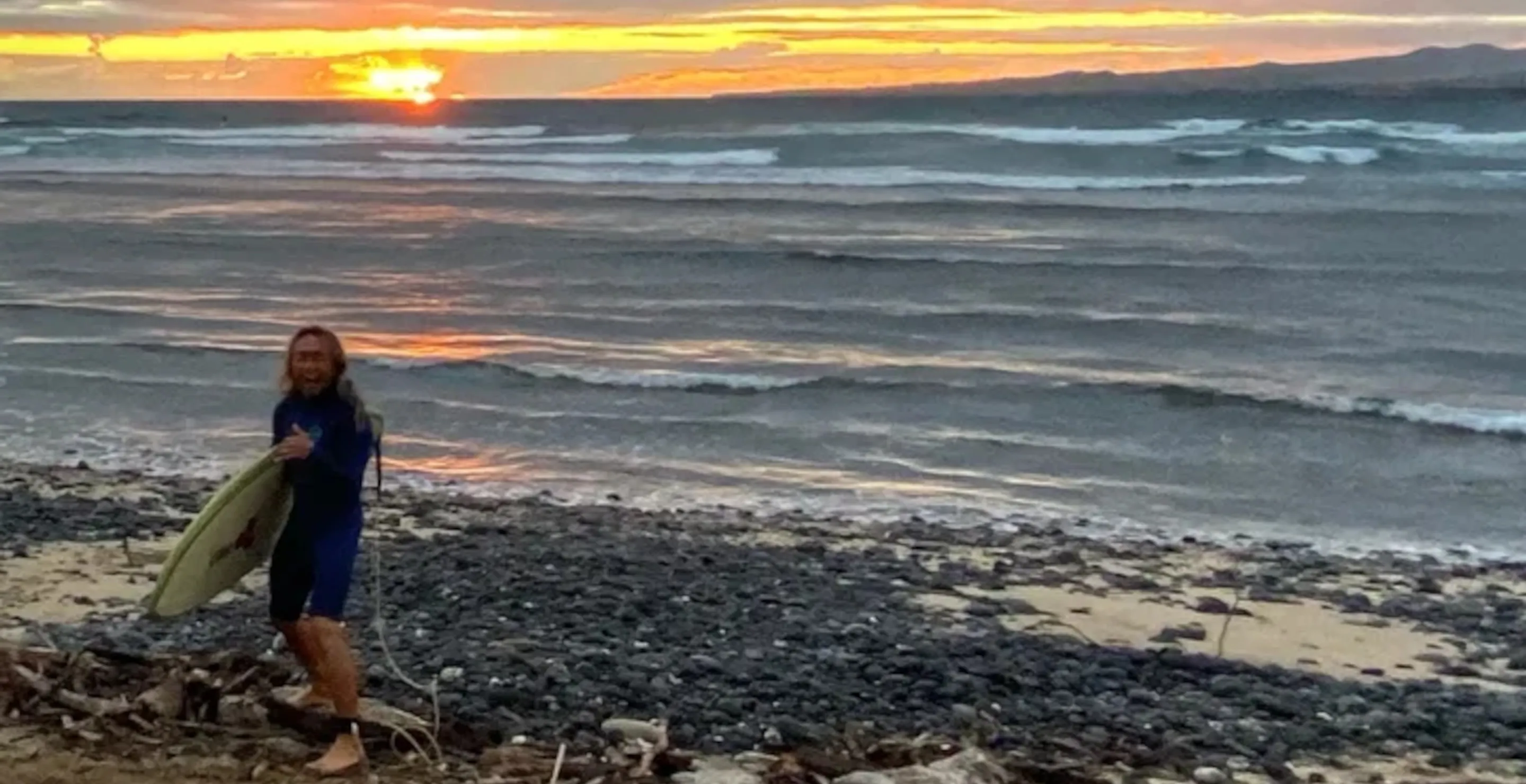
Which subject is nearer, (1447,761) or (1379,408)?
(1447,761)

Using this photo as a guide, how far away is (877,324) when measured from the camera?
21.7 m

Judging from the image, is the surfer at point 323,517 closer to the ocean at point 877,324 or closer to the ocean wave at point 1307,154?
the ocean at point 877,324

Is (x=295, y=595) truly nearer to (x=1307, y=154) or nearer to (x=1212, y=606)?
(x=1212, y=606)

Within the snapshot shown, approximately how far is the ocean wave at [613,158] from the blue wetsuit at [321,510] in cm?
4412

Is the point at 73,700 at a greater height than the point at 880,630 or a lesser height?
greater

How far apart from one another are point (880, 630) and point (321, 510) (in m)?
3.33

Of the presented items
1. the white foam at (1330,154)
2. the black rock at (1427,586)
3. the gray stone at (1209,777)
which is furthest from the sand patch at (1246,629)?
the white foam at (1330,154)

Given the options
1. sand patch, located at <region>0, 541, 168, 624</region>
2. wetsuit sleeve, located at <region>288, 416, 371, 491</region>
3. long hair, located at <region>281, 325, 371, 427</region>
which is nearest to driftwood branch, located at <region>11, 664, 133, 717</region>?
wetsuit sleeve, located at <region>288, 416, 371, 491</region>

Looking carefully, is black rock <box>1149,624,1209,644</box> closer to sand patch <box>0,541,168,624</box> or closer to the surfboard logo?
the surfboard logo

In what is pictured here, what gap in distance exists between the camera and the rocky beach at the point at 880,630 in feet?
22.7

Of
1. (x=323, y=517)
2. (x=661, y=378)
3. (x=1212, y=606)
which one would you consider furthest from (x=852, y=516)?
(x=323, y=517)

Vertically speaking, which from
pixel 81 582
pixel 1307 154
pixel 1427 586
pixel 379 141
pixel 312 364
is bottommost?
pixel 1427 586

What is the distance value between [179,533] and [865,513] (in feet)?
13.8

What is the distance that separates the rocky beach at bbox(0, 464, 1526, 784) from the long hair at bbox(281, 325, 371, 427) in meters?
1.35
